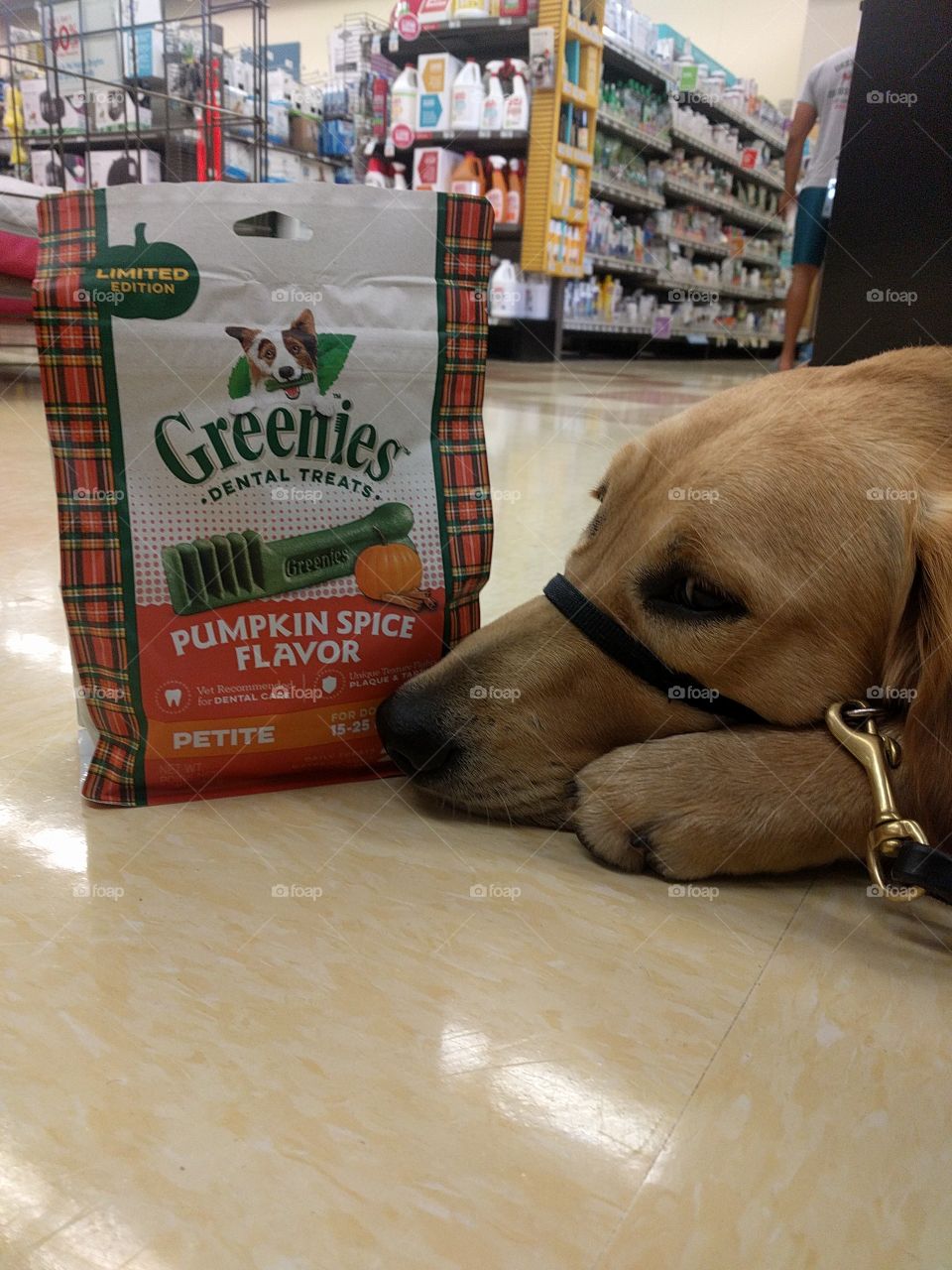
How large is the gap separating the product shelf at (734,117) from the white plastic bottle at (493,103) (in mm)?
2289

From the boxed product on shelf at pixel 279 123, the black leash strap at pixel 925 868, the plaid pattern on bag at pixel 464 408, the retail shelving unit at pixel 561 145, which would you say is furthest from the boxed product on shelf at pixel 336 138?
the black leash strap at pixel 925 868

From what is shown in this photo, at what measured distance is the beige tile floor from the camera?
0.61 metres

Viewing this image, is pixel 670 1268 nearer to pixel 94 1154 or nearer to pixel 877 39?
pixel 94 1154

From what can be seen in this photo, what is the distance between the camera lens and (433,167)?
27.0 feet

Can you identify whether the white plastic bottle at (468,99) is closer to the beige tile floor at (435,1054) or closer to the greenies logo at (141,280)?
the greenies logo at (141,280)

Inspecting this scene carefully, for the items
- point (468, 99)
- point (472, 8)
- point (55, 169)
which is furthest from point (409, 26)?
point (55, 169)

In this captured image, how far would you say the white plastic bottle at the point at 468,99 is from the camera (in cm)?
806

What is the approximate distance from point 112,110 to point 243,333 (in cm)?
852

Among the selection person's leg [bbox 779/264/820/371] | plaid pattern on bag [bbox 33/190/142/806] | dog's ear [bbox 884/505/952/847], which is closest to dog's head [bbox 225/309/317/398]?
plaid pattern on bag [bbox 33/190/142/806]

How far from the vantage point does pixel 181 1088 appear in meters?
0.71

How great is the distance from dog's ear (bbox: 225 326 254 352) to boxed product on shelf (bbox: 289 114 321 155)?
936 centimetres

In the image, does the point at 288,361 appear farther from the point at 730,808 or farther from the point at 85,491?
the point at 730,808

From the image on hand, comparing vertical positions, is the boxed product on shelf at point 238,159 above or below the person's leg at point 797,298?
above

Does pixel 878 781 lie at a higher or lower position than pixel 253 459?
lower
